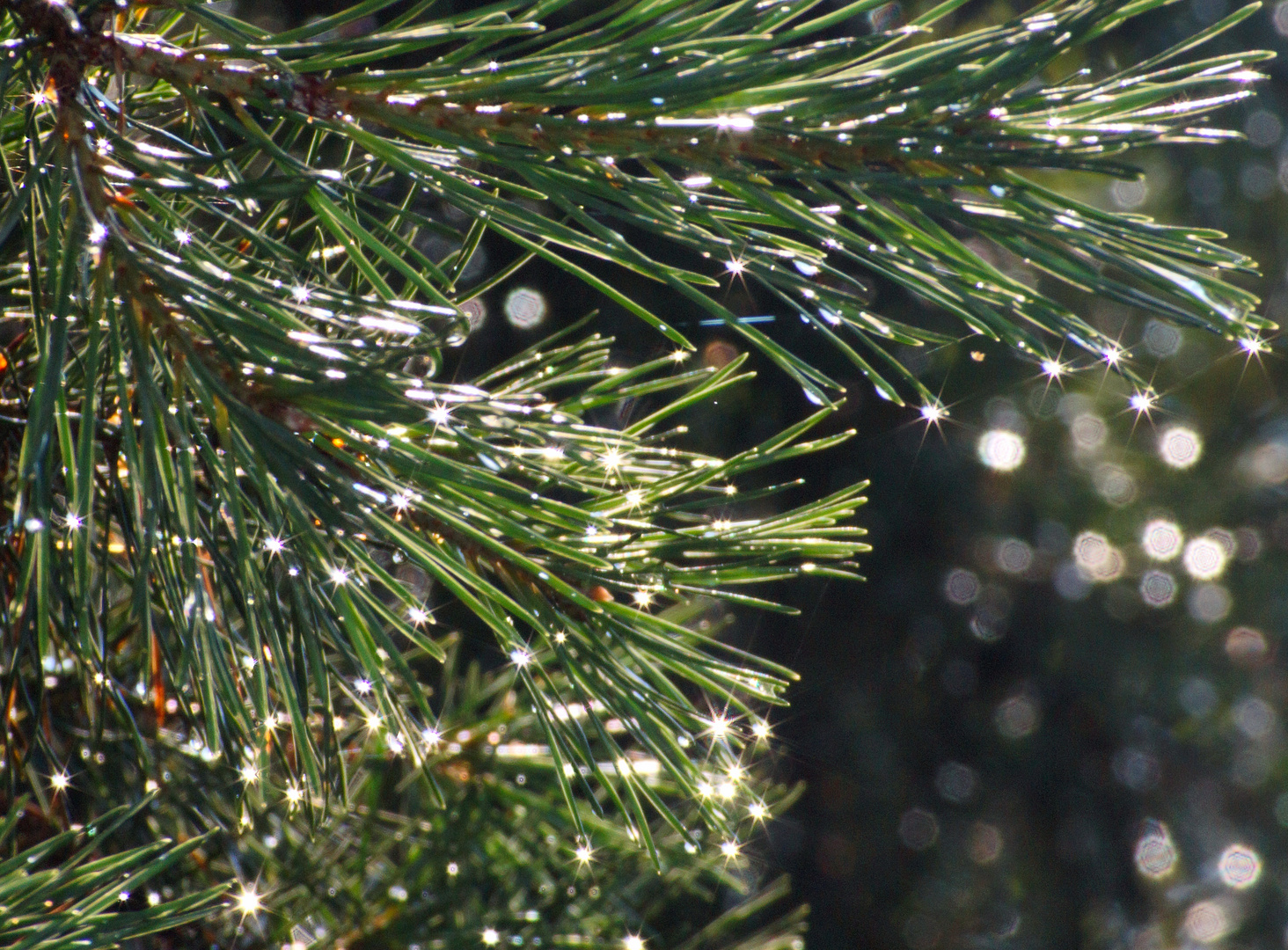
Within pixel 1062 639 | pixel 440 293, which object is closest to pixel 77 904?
pixel 440 293

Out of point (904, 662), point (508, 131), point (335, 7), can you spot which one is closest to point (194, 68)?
point (508, 131)

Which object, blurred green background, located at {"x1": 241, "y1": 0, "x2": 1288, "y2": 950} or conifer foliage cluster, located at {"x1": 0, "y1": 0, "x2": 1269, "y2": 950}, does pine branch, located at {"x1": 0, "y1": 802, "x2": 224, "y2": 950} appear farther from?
blurred green background, located at {"x1": 241, "y1": 0, "x2": 1288, "y2": 950}

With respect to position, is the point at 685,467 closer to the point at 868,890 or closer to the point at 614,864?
the point at 614,864

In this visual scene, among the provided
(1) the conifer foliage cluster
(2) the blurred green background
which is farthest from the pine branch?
(2) the blurred green background

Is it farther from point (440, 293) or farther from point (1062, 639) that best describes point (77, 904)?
point (1062, 639)

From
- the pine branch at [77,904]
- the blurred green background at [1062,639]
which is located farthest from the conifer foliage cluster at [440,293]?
the blurred green background at [1062,639]

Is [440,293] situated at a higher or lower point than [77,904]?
higher

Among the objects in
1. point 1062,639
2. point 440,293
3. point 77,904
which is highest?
point 440,293

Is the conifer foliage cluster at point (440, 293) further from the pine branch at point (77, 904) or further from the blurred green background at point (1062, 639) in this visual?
the blurred green background at point (1062, 639)
